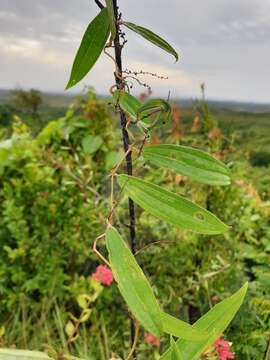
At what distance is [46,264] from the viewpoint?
1.96 metres

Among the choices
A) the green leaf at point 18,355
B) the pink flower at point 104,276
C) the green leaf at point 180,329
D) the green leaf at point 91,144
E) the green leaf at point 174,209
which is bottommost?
the pink flower at point 104,276

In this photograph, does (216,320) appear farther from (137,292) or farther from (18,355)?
(18,355)

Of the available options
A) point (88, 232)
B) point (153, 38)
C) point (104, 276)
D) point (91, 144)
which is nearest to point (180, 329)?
point (153, 38)

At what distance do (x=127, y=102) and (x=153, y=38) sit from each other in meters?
0.07

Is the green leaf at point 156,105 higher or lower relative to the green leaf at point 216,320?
higher

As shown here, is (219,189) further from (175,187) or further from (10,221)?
(10,221)

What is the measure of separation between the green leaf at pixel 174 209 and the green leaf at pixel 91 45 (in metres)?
0.12

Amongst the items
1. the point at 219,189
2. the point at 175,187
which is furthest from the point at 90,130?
the point at 219,189

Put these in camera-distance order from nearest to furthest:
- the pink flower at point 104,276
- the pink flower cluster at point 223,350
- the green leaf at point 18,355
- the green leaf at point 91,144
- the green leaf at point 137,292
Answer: the green leaf at point 137,292 < the green leaf at point 18,355 < the pink flower cluster at point 223,350 < the pink flower at point 104,276 < the green leaf at point 91,144

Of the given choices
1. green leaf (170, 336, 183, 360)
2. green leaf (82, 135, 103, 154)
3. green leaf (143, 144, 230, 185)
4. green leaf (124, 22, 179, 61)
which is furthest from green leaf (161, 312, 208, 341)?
green leaf (82, 135, 103, 154)

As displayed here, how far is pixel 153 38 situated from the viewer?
499mm

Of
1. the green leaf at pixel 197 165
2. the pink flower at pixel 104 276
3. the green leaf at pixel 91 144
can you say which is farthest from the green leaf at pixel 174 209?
the green leaf at pixel 91 144

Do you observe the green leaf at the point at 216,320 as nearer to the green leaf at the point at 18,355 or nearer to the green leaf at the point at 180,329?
the green leaf at the point at 180,329

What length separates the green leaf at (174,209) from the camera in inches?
20.2
